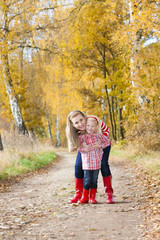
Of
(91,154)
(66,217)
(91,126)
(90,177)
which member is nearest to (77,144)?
(91,154)

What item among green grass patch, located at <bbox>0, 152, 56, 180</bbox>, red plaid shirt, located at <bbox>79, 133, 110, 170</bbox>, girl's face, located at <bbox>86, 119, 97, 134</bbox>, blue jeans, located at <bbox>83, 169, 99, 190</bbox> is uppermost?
girl's face, located at <bbox>86, 119, 97, 134</bbox>

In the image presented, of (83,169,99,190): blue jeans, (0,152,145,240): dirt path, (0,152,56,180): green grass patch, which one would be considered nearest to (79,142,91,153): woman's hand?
(83,169,99,190): blue jeans

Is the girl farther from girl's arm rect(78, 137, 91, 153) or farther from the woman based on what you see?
the woman

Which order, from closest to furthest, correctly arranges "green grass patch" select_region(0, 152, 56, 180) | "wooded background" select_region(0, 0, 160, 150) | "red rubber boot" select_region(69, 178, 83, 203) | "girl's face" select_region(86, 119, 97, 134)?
"girl's face" select_region(86, 119, 97, 134), "red rubber boot" select_region(69, 178, 83, 203), "green grass patch" select_region(0, 152, 56, 180), "wooded background" select_region(0, 0, 160, 150)

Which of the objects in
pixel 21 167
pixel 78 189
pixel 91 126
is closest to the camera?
pixel 91 126

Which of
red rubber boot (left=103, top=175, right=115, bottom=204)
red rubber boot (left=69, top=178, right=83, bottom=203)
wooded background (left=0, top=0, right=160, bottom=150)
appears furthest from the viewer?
wooded background (left=0, top=0, right=160, bottom=150)

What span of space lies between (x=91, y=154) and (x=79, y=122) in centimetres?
59

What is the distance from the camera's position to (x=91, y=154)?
476cm

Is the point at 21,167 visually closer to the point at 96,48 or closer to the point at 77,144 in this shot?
the point at 77,144

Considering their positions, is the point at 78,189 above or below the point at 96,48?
below

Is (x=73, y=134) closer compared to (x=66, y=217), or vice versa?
(x=66, y=217)

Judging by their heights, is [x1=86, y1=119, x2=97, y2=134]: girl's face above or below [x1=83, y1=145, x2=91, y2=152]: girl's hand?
above

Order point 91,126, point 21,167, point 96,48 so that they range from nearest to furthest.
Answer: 1. point 91,126
2. point 21,167
3. point 96,48

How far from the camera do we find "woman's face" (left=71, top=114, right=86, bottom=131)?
480 centimetres
